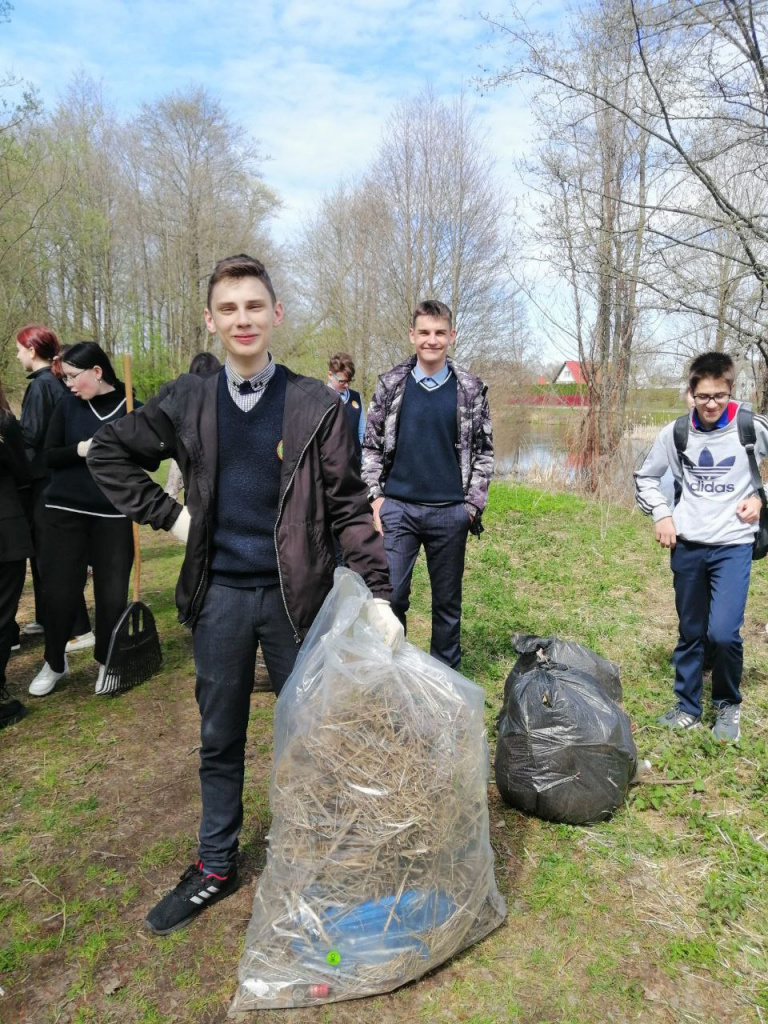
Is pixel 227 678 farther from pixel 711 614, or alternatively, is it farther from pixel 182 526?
pixel 711 614

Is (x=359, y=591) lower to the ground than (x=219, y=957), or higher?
higher

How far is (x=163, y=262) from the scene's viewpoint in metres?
24.5

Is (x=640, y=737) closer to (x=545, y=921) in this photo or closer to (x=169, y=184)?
(x=545, y=921)

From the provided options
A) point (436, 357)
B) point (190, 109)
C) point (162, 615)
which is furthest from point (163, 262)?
point (436, 357)

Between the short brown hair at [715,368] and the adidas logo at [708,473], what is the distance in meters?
0.38

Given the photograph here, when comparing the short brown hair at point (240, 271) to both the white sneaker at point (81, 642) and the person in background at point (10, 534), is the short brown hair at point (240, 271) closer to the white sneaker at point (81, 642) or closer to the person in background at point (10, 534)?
the person in background at point (10, 534)

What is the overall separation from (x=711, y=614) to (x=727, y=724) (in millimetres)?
544

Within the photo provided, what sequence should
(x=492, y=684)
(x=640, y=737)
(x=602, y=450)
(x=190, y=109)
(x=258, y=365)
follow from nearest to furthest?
(x=258, y=365), (x=640, y=737), (x=492, y=684), (x=602, y=450), (x=190, y=109)

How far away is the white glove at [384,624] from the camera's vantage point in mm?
2041

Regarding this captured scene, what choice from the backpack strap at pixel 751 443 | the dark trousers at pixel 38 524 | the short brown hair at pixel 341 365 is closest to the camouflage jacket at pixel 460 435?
the backpack strap at pixel 751 443

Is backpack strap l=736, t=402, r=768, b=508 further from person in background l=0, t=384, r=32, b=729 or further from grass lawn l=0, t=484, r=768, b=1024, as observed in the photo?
person in background l=0, t=384, r=32, b=729

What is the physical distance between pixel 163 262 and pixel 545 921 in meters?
25.9

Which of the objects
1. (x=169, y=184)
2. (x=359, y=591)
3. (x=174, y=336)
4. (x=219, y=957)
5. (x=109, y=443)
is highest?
(x=169, y=184)

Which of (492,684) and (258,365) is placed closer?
(258,365)
